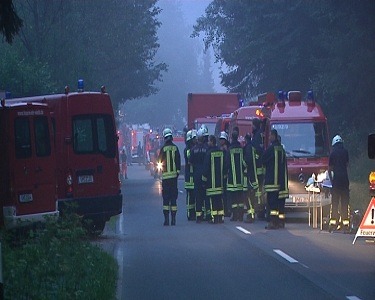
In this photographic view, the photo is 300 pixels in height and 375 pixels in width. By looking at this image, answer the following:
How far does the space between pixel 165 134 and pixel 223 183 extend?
205cm

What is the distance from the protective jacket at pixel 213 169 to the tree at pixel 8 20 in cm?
1382

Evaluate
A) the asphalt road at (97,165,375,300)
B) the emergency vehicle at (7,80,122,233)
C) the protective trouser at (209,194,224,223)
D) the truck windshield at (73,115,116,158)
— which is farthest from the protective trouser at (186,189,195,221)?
the truck windshield at (73,115,116,158)

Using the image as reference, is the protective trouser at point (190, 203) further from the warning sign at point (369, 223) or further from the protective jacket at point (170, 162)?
the warning sign at point (369, 223)

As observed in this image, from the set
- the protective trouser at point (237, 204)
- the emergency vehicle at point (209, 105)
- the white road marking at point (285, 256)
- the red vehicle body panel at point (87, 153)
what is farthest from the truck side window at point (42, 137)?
the emergency vehicle at point (209, 105)

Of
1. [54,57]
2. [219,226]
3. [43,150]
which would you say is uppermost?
[54,57]

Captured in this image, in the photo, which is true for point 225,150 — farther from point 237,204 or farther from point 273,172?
point 273,172

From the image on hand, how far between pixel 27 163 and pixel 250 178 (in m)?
7.50

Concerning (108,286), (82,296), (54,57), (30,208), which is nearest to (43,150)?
(30,208)

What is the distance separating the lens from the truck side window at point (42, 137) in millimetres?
19703

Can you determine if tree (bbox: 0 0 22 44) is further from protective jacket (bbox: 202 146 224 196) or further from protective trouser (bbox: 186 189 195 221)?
protective trouser (bbox: 186 189 195 221)

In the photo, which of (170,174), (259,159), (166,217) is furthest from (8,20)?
(259,159)

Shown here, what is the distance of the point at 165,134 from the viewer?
24781 millimetres

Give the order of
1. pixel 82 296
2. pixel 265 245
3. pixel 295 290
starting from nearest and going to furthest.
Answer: pixel 82 296
pixel 295 290
pixel 265 245

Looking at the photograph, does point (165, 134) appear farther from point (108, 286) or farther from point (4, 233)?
point (108, 286)
